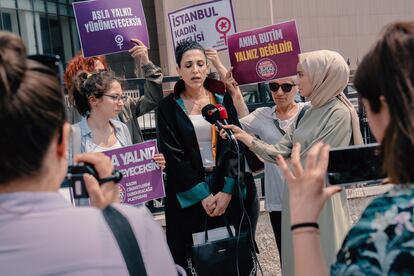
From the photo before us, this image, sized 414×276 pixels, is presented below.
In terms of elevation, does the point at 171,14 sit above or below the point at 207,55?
above

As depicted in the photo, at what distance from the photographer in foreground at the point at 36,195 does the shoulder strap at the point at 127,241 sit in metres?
0.02

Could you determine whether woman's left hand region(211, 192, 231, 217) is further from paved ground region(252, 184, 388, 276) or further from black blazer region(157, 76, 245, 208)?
paved ground region(252, 184, 388, 276)

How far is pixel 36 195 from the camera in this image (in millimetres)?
1599

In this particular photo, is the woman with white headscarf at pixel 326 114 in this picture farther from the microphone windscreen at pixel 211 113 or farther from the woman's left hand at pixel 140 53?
the woman's left hand at pixel 140 53

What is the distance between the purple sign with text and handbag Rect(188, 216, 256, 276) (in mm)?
497

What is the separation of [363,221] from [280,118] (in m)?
3.31

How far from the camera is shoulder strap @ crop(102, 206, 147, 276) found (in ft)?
5.46

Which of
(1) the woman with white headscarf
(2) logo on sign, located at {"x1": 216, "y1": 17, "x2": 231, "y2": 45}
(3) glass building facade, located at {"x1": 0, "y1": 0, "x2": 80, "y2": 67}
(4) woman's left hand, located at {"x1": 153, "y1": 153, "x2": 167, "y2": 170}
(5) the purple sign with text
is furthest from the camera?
(3) glass building facade, located at {"x1": 0, "y1": 0, "x2": 80, "y2": 67}

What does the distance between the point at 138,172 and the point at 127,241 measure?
2725 mm

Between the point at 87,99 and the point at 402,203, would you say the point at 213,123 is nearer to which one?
the point at 87,99

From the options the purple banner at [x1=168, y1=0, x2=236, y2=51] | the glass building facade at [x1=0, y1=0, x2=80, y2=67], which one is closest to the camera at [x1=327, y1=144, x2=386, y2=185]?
the purple banner at [x1=168, y1=0, x2=236, y2=51]

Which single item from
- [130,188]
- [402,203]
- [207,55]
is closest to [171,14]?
[207,55]

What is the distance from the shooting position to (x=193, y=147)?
4.69 m

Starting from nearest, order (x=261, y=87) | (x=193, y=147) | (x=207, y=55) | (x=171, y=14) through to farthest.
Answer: (x=193, y=147), (x=207, y=55), (x=171, y=14), (x=261, y=87)
